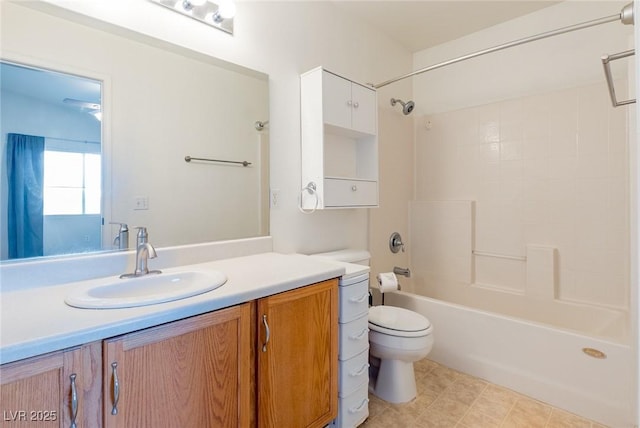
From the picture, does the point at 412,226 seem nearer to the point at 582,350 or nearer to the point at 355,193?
the point at 355,193

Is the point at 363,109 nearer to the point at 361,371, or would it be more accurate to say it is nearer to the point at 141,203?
the point at 141,203

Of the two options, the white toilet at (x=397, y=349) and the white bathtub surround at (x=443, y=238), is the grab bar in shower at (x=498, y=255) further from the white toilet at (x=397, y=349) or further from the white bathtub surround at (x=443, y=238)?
the white toilet at (x=397, y=349)

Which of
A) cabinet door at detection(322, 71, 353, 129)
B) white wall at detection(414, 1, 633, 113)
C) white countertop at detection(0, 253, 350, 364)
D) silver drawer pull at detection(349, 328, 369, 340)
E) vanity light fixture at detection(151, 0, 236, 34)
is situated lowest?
silver drawer pull at detection(349, 328, 369, 340)

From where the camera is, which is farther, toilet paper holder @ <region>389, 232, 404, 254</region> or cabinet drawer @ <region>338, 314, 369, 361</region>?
toilet paper holder @ <region>389, 232, 404, 254</region>

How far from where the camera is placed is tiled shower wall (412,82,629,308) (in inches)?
80.6

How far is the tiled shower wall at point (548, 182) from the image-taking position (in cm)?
205

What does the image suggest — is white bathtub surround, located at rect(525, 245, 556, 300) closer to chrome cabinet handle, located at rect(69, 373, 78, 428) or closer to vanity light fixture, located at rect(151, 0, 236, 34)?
vanity light fixture, located at rect(151, 0, 236, 34)

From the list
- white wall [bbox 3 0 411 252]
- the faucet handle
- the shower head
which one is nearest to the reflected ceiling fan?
white wall [bbox 3 0 411 252]

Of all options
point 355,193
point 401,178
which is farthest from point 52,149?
point 401,178

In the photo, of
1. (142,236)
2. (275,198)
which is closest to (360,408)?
(275,198)

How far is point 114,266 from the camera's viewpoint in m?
1.26

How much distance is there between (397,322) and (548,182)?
1.58 m

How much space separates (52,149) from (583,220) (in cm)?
298

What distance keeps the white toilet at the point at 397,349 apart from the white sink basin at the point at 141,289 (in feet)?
3.22
